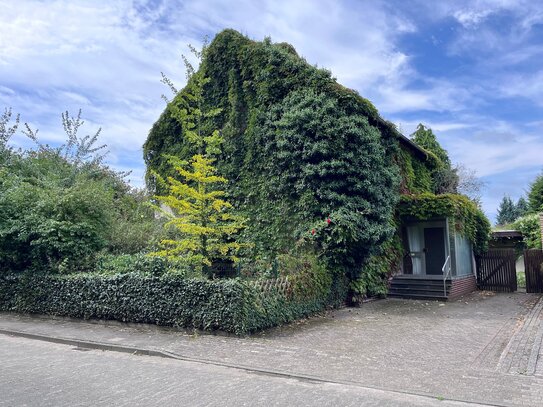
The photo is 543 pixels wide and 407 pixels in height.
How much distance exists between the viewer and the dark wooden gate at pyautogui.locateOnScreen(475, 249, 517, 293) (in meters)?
19.5

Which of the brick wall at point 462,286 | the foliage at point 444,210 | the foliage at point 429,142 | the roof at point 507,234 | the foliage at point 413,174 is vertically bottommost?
the brick wall at point 462,286

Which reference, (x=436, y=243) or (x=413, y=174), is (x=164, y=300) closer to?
(x=436, y=243)

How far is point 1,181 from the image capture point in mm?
14773

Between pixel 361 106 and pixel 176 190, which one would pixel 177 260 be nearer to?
pixel 176 190

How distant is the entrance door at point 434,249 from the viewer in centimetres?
1889

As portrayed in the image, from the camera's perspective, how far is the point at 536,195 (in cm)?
3269

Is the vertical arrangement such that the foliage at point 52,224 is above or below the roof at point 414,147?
below

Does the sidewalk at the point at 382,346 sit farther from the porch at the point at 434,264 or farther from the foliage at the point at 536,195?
the foliage at the point at 536,195

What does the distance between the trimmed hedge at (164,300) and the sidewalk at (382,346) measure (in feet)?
1.00

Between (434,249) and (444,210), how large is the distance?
8.73ft

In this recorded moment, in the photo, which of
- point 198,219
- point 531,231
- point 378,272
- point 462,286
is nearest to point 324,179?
point 378,272

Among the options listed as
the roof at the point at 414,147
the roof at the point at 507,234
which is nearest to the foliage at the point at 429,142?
the roof at the point at 507,234

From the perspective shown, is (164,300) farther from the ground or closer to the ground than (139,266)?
closer to the ground

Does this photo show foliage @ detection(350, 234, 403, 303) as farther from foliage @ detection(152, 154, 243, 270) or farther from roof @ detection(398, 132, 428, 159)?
foliage @ detection(152, 154, 243, 270)
